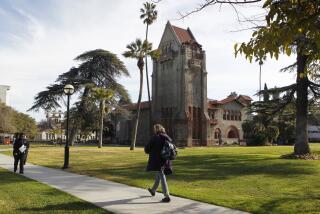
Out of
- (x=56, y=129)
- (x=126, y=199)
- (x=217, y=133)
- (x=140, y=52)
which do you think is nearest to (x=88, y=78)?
(x=140, y=52)

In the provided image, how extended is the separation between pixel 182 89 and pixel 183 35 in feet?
33.8

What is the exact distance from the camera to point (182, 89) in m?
67.3

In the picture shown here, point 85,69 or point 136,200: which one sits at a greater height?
point 85,69

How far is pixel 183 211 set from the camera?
8.93m

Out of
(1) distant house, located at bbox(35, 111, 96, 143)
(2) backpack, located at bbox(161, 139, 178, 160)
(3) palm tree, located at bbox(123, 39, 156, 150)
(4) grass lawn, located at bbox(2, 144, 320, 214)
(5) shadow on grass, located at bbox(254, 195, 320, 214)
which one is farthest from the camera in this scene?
(1) distant house, located at bbox(35, 111, 96, 143)

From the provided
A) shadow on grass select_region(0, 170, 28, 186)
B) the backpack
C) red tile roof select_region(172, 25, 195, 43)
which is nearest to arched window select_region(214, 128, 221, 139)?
red tile roof select_region(172, 25, 195, 43)

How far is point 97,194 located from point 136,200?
60.6 inches

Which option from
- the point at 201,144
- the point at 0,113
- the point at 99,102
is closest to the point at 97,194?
the point at 99,102

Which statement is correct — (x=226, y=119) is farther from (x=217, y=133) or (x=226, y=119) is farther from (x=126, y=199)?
(x=126, y=199)

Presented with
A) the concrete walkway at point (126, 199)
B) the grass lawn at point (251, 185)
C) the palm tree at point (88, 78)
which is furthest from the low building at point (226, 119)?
the concrete walkway at point (126, 199)

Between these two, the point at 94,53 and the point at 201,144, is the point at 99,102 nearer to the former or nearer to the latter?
the point at 94,53

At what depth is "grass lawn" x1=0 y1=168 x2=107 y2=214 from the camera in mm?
8875

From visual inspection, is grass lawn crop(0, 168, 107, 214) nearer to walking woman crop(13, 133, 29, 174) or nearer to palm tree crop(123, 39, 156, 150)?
walking woman crop(13, 133, 29, 174)

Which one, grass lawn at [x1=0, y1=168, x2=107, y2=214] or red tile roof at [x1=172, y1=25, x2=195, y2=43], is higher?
red tile roof at [x1=172, y1=25, x2=195, y2=43]
